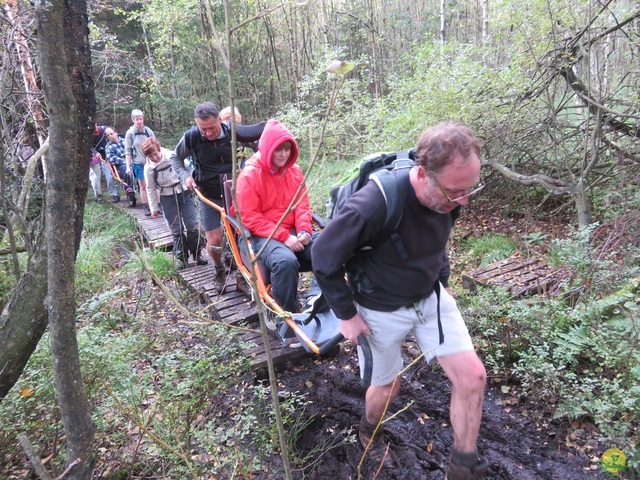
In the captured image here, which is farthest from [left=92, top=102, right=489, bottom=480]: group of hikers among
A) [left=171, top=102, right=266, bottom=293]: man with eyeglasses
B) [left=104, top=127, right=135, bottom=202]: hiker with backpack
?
[left=104, top=127, right=135, bottom=202]: hiker with backpack

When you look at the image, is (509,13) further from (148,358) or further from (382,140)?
(148,358)

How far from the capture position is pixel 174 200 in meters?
5.68

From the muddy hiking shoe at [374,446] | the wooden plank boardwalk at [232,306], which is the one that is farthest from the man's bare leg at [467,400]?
the wooden plank boardwalk at [232,306]

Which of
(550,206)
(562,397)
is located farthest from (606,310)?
(550,206)

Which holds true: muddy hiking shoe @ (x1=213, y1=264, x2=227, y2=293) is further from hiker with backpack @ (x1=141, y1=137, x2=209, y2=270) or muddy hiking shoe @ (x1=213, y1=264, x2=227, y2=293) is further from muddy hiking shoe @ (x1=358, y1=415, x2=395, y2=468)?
A: muddy hiking shoe @ (x1=358, y1=415, x2=395, y2=468)

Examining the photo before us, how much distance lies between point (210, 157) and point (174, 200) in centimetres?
129

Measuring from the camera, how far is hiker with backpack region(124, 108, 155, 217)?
8.07 m

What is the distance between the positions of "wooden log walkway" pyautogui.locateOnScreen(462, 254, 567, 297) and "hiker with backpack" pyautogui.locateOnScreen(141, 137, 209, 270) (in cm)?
354

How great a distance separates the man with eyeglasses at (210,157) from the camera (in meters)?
4.42

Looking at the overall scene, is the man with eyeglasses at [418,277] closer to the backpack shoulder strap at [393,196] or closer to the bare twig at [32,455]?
the backpack shoulder strap at [393,196]

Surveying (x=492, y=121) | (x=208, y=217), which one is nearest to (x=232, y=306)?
(x=208, y=217)

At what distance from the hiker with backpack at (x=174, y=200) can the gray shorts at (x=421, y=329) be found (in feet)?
11.7

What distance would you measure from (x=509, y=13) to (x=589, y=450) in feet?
19.4

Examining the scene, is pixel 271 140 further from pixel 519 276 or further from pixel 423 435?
pixel 519 276
